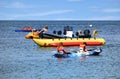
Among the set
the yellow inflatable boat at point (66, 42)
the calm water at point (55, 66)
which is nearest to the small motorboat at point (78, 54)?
the calm water at point (55, 66)

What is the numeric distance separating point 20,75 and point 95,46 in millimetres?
25489

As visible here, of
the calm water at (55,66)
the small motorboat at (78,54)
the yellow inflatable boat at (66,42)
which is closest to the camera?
the calm water at (55,66)

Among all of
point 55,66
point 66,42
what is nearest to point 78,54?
point 55,66

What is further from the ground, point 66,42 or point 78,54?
point 66,42

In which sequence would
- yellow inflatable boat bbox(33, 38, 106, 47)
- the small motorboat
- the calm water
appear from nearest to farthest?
the calm water → the small motorboat → yellow inflatable boat bbox(33, 38, 106, 47)

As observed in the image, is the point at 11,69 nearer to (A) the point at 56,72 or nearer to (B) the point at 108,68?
(A) the point at 56,72

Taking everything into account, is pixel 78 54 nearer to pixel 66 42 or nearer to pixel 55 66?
pixel 55 66

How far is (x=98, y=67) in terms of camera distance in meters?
42.8

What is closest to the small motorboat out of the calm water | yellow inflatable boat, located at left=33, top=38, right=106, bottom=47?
the calm water

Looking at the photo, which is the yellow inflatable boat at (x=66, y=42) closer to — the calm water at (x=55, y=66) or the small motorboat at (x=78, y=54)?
the calm water at (x=55, y=66)

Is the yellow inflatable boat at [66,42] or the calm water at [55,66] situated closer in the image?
the calm water at [55,66]

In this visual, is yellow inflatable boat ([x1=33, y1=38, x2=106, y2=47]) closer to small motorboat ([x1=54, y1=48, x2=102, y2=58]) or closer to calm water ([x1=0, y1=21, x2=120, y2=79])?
calm water ([x1=0, y1=21, x2=120, y2=79])

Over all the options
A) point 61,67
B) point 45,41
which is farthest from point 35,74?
point 45,41

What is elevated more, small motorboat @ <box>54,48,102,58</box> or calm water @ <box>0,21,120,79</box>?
small motorboat @ <box>54,48,102,58</box>
